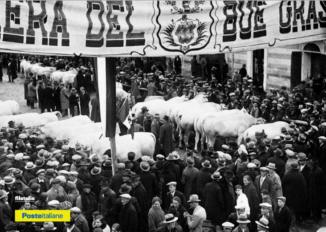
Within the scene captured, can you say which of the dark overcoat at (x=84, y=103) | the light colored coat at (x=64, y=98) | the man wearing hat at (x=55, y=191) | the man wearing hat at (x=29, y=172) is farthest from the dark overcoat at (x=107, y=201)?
the light colored coat at (x=64, y=98)

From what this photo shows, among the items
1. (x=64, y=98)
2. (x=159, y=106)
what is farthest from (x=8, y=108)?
(x=159, y=106)

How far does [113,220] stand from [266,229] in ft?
9.74

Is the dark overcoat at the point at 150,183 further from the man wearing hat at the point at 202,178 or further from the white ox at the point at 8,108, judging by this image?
the white ox at the point at 8,108

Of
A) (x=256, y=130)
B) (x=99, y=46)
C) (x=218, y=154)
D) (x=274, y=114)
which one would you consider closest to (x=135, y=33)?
(x=99, y=46)

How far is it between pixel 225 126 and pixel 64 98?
948 centimetres

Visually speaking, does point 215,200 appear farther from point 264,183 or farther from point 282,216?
point 282,216

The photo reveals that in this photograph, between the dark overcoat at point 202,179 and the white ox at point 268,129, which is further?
the white ox at point 268,129

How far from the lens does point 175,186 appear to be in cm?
1239

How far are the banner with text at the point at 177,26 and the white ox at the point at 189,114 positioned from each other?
42.2ft

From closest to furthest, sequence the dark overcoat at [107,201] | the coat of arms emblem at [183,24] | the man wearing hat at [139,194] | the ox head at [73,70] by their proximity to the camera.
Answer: the coat of arms emblem at [183,24] → the dark overcoat at [107,201] → the man wearing hat at [139,194] → the ox head at [73,70]

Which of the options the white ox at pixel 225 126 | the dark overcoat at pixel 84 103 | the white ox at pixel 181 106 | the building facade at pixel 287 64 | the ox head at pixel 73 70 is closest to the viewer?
the white ox at pixel 225 126

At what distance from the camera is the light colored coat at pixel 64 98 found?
86.3ft

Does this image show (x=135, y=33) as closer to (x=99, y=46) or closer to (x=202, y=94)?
(x=99, y=46)

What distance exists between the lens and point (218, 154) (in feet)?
49.1
